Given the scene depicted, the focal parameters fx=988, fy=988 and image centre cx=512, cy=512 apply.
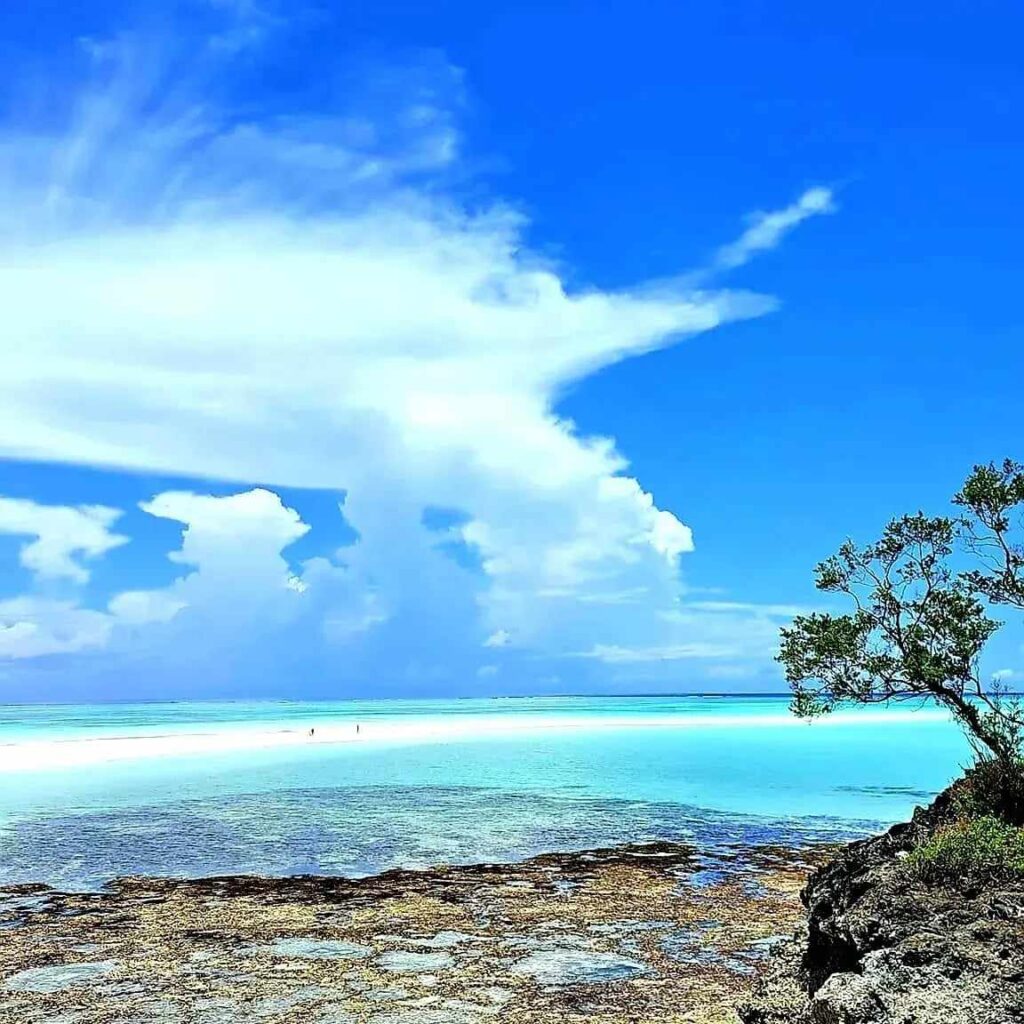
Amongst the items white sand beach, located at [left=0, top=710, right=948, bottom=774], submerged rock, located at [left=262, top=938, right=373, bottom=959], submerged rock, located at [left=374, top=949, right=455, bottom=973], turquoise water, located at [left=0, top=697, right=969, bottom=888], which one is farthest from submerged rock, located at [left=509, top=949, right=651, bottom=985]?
white sand beach, located at [left=0, top=710, right=948, bottom=774]

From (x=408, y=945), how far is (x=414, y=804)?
15.5m

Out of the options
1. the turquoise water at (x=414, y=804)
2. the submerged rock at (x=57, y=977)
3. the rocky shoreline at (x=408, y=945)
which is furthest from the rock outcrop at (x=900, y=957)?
the submerged rock at (x=57, y=977)

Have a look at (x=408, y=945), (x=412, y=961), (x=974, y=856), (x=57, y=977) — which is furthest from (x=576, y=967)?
(x=57, y=977)

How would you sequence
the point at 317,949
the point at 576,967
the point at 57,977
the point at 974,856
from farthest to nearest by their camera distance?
the point at 317,949
the point at 576,967
the point at 57,977
the point at 974,856

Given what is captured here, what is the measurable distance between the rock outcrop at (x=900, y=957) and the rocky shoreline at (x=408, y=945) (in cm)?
106

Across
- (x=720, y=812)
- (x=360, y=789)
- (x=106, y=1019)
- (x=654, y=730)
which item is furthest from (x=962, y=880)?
(x=654, y=730)

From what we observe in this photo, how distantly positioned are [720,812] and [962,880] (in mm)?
17266

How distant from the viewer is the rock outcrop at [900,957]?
266 inches

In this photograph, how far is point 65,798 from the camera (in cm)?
2995

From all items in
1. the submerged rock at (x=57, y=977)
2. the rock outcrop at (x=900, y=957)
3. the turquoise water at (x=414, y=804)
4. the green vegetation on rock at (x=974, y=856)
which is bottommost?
the turquoise water at (x=414, y=804)

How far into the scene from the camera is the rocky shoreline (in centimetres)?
952

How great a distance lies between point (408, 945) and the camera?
38.5 ft

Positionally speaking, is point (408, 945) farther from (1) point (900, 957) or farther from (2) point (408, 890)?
(1) point (900, 957)

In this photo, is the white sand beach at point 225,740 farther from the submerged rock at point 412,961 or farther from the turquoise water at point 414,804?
the submerged rock at point 412,961
